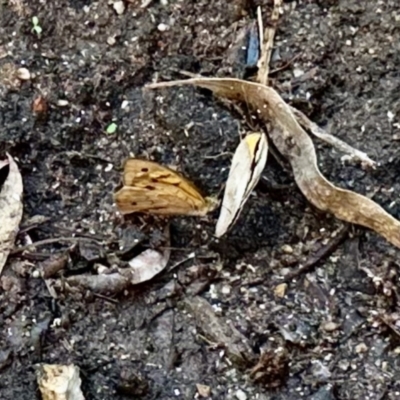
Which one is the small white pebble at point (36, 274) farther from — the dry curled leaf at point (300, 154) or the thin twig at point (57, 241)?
the dry curled leaf at point (300, 154)

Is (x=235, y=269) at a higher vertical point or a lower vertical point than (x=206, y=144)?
lower

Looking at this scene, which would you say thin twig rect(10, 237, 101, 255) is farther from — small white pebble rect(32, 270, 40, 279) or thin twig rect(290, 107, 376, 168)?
thin twig rect(290, 107, 376, 168)

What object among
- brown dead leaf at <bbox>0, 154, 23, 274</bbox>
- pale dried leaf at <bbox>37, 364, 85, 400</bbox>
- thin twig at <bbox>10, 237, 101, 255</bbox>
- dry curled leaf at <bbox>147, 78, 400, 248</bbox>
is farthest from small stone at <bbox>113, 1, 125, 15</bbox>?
pale dried leaf at <bbox>37, 364, 85, 400</bbox>

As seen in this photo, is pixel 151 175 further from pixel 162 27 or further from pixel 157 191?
pixel 162 27

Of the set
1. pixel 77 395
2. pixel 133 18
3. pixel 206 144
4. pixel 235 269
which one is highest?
pixel 133 18

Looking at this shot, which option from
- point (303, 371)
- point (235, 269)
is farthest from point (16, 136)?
point (303, 371)

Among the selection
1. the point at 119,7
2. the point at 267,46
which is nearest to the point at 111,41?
the point at 119,7

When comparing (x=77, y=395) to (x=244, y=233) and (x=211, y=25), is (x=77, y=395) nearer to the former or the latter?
(x=244, y=233)
